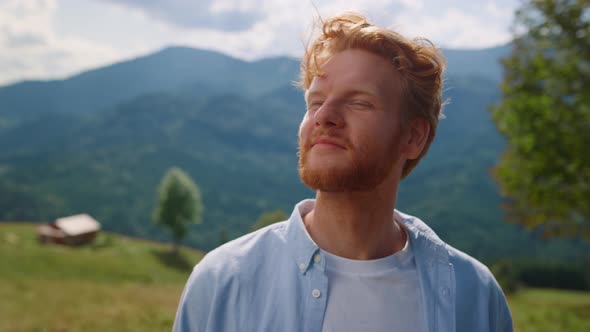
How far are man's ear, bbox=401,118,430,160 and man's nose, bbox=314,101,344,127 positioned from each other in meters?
0.81

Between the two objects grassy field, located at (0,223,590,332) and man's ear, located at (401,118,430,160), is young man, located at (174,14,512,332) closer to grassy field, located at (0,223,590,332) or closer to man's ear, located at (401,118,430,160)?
man's ear, located at (401,118,430,160)

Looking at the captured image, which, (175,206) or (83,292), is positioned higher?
(83,292)

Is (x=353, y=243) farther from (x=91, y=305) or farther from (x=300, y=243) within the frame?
(x=91, y=305)

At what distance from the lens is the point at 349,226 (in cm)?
356

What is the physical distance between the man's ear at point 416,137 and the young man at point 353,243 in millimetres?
12

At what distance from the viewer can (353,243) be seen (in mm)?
3557

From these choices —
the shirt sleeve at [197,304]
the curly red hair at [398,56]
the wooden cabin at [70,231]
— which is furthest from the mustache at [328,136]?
the wooden cabin at [70,231]

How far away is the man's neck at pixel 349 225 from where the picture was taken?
140 inches

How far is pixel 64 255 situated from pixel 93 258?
282 centimetres

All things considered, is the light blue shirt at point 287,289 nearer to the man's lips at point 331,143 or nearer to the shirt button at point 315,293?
the shirt button at point 315,293

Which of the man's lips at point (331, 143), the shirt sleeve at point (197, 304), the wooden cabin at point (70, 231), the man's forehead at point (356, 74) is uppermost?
the man's forehead at point (356, 74)

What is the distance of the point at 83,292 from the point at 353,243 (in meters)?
23.6

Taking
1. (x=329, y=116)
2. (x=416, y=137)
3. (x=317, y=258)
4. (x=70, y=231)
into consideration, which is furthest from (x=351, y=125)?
(x=70, y=231)

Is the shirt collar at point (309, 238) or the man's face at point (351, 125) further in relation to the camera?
the man's face at point (351, 125)
